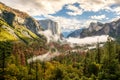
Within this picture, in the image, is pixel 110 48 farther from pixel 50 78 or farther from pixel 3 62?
pixel 3 62

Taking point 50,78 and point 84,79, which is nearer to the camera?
point 84,79

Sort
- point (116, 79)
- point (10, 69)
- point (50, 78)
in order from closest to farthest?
point (116, 79)
point (10, 69)
point (50, 78)

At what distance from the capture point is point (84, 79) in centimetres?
11588

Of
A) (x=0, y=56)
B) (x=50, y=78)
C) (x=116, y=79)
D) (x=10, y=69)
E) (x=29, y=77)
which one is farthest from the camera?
(x=50, y=78)

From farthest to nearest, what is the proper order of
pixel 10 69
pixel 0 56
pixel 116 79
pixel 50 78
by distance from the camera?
1. pixel 50 78
2. pixel 10 69
3. pixel 0 56
4. pixel 116 79

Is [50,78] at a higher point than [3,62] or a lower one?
A: lower

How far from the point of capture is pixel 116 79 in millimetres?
105438

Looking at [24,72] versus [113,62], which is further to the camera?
[24,72]

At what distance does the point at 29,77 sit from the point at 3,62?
24.5m

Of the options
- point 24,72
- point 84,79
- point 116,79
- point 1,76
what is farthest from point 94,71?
point 1,76

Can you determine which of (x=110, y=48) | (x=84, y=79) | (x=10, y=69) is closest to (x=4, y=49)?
(x=10, y=69)

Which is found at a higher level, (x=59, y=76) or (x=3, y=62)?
(x=3, y=62)

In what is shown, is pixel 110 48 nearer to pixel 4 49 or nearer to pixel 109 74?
pixel 109 74

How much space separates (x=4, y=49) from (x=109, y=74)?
45.0m
